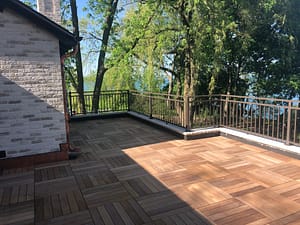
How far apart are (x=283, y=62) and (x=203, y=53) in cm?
288

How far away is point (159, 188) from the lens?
2871mm

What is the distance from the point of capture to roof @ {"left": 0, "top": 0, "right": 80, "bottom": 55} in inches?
134

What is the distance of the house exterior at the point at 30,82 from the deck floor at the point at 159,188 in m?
0.44

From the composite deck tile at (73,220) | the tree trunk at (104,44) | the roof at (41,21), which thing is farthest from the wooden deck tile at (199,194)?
the tree trunk at (104,44)

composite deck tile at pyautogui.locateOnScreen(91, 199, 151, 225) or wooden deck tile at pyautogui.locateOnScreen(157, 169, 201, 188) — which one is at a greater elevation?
wooden deck tile at pyautogui.locateOnScreen(157, 169, 201, 188)

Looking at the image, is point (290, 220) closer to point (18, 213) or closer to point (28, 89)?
point (18, 213)

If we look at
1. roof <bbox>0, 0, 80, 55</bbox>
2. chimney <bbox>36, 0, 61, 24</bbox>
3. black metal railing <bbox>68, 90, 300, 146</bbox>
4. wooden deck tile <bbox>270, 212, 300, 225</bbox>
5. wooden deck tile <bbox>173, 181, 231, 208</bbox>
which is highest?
chimney <bbox>36, 0, 61, 24</bbox>

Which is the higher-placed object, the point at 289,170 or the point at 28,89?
the point at 28,89

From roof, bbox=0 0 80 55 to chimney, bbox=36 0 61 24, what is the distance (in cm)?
75

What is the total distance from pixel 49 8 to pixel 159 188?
367 centimetres

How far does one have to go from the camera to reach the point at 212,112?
5695 millimetres

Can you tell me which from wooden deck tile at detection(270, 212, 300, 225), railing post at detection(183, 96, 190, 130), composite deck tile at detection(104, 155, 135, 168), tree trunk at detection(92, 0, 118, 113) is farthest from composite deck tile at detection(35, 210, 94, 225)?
tree trunk at detection(92, 0, 118, 113)

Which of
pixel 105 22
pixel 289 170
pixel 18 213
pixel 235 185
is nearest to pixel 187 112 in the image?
pixel 289 170

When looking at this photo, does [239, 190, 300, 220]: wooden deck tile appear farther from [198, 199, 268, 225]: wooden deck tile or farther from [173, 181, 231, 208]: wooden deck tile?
[173, 181, 231, 208]: wooden deck tile
